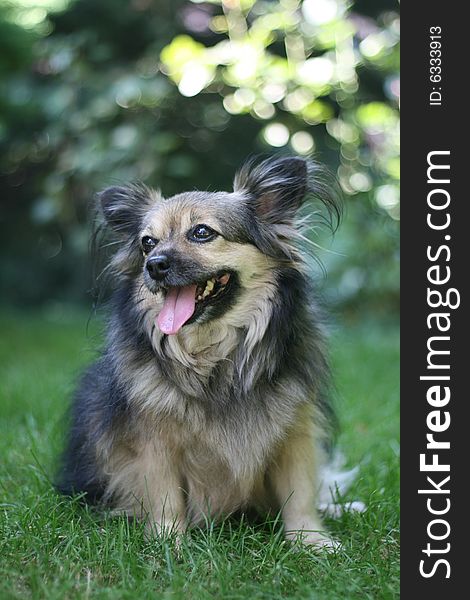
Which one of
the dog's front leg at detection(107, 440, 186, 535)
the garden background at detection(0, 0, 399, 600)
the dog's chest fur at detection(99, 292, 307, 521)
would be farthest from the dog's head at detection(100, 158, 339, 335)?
the garden background at detection(0, 0, 399, 600)

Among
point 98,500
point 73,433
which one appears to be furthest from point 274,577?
point 73,433

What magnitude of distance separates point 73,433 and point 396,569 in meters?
1.68

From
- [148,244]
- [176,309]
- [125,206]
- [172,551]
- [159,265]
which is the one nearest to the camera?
[172,551]

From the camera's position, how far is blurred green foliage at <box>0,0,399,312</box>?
19.5ft

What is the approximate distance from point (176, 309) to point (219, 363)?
11.2 inches

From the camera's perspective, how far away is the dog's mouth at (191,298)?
10.0 feet

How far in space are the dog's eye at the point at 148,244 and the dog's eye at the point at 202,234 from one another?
0.17m

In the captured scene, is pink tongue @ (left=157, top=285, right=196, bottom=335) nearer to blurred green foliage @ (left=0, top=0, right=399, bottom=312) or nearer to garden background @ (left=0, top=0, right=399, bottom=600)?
garden background @ (left=0, top=0, right=399, bottom=600)

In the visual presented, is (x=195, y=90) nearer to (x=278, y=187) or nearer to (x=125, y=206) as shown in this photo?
(x=125, y=206)

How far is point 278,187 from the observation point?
3262 mm

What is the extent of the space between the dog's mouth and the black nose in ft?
0.32

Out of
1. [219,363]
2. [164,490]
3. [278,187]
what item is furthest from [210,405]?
[278,187]

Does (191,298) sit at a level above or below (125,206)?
below

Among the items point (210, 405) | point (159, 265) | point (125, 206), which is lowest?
point (210, 405)
